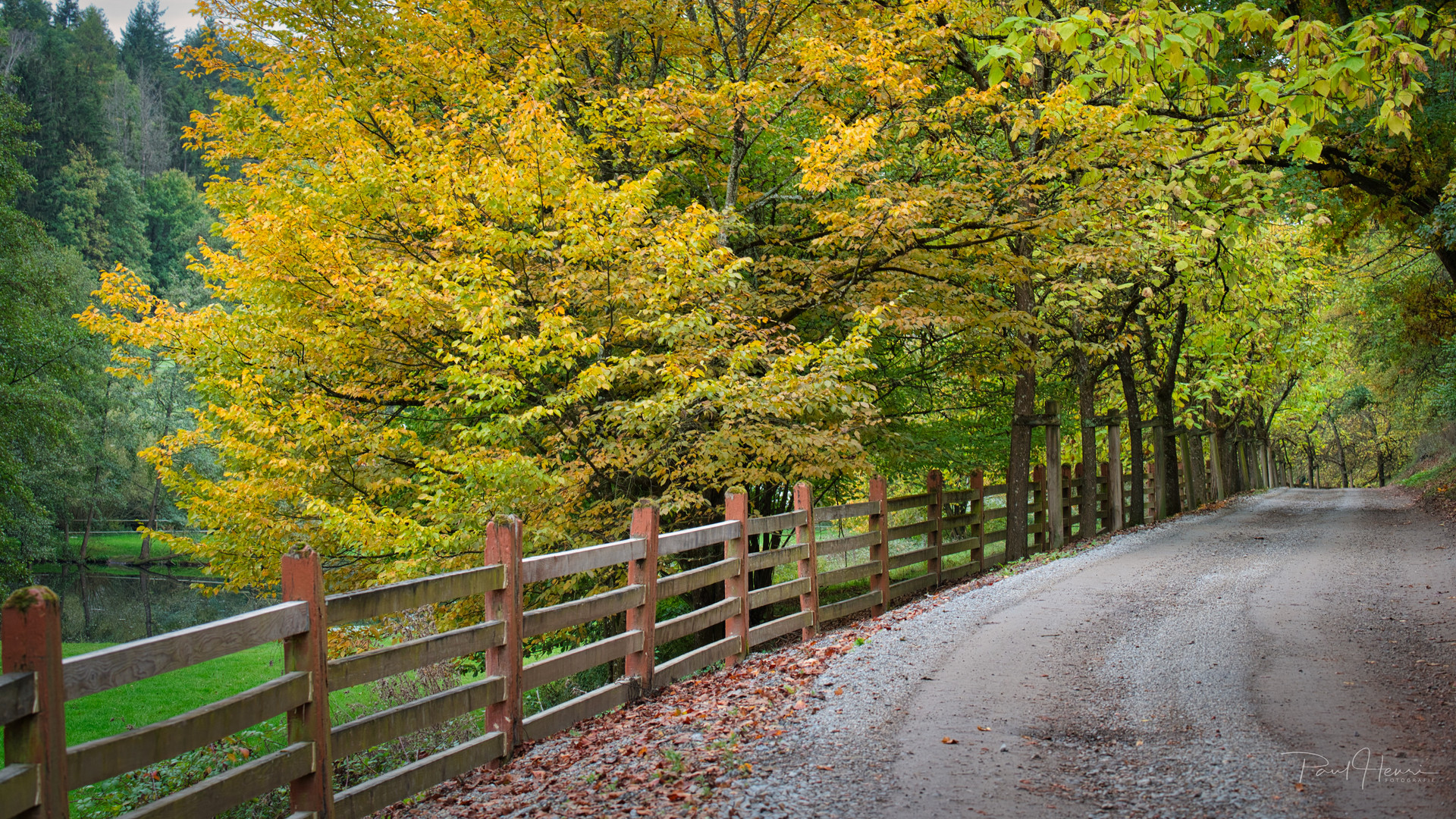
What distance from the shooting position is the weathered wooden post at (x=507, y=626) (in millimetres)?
5191

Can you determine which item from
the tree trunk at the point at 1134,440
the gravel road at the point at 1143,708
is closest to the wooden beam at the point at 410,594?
the gravel road at the point at 1143,708

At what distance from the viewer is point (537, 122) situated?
30.6 ft

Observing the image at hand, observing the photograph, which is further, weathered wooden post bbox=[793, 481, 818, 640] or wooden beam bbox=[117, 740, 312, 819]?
→ weathered wooden post bbox=[793, 481, 818, 640]

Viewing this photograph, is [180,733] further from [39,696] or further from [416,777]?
[416,777]

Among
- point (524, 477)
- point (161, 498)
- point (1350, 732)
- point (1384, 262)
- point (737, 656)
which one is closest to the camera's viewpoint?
point (1350, 732)

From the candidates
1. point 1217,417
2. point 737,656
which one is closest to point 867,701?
point 737,656

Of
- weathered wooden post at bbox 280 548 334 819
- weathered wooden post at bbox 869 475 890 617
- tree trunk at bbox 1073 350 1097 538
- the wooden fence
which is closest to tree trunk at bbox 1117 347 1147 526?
tree trunk at bbox 1073 350 1097 538

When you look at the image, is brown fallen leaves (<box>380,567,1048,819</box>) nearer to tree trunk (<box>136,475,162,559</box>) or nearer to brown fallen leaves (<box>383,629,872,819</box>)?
brown fallen leaves (<box>383,629,872,819</box>)

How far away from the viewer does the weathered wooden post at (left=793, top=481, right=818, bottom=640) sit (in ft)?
28.1

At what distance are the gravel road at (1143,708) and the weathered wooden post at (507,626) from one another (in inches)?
58.2

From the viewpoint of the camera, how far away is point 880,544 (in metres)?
10.2

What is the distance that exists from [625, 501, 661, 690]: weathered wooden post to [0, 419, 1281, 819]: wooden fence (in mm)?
11

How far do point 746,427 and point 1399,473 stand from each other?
64498mm

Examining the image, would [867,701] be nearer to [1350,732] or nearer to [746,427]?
[1350,732]
